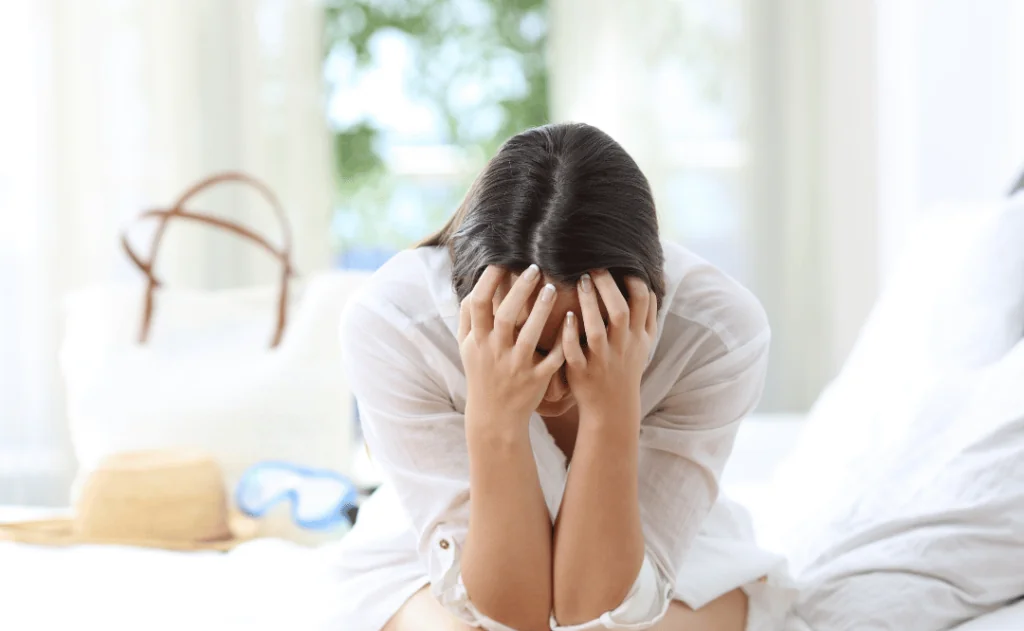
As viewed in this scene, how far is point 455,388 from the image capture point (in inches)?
45.7

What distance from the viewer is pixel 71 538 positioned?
159cm

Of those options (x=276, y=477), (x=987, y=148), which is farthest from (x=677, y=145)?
(x=276, y=477)

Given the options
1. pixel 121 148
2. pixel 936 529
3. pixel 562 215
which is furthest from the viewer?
pixel 121 148

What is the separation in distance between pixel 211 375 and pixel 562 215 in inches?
48.5

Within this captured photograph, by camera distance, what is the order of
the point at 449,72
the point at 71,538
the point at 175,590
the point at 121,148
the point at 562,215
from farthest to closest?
the point at 449,72 < the point at 121,148 < the point at 71,538 < the point at 175,590 < the point at 562,215

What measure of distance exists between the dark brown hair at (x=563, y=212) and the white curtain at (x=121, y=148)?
2.13m

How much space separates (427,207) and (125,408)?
88.8 inches

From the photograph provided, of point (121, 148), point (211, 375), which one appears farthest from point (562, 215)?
point (121, 148)

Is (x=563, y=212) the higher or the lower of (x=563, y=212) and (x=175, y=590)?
the higher

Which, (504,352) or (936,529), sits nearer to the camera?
(504,352)

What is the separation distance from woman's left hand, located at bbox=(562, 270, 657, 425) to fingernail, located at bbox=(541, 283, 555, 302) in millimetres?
26

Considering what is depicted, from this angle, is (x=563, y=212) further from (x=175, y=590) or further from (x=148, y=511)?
(x=148, y=511)

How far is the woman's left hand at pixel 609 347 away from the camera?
3.16ft

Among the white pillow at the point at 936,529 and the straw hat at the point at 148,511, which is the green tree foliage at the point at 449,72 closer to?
the straw hat at the point at 148,511
